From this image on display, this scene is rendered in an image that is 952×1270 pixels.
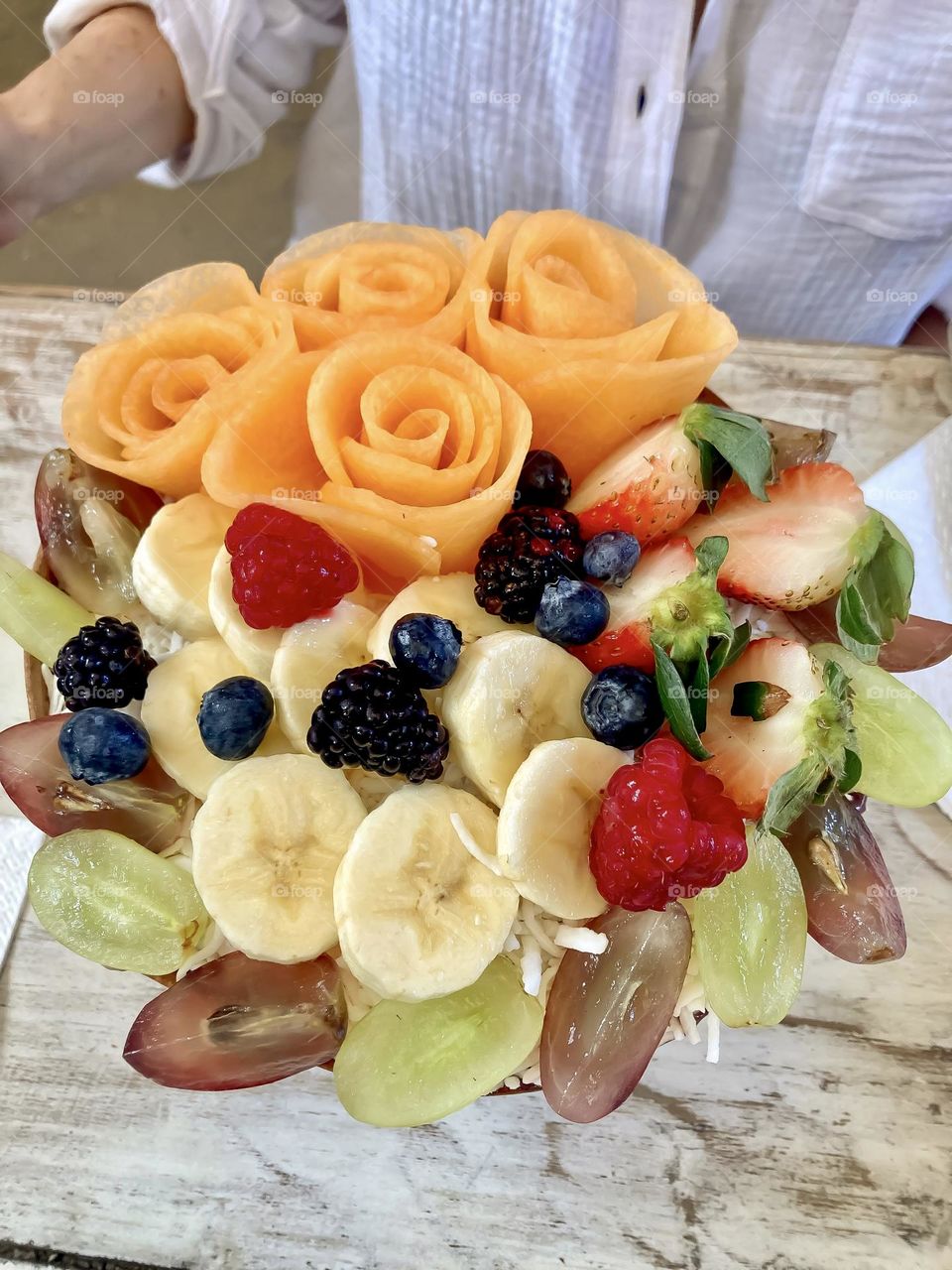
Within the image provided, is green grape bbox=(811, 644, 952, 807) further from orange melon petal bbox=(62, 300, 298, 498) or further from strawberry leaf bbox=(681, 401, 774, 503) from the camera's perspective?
orange melon petal bbox=(62, 300, 298, 498)

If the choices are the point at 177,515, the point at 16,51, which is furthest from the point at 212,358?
the point at 16,51

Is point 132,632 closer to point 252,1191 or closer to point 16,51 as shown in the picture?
point 252,1191

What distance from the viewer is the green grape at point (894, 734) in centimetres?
86

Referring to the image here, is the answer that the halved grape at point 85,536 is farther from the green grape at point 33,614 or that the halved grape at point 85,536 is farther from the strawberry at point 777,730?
the strawberry at point 777,730

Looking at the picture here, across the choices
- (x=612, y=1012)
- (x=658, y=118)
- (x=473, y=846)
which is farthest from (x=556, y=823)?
(x=658, y=118)

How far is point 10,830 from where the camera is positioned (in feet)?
3.45

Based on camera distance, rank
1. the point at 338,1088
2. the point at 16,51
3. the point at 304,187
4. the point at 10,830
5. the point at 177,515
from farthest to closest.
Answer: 1. the point at 16,51
2. the point at 304,187
3. the point at 10,830
4. the point at 177,515
5. the point at 338,1088

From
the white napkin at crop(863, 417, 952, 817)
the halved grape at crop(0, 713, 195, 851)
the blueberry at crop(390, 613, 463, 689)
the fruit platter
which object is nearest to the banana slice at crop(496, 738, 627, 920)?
the fruit platter

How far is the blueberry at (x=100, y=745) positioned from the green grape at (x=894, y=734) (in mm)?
655

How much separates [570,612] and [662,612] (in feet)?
0.27

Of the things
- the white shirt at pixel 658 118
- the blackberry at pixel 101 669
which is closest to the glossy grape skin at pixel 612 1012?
the blackberry at pixel 101 669

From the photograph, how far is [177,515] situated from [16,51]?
2.17 meters

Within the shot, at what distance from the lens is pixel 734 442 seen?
823 millimetres

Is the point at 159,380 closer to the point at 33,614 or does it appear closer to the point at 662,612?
the point at 33,614
